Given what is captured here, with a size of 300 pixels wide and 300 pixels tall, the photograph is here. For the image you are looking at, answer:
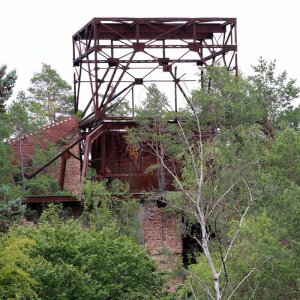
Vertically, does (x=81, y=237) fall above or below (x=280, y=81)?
below

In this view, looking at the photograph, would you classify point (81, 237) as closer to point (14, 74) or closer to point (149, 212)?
point (14, 74)

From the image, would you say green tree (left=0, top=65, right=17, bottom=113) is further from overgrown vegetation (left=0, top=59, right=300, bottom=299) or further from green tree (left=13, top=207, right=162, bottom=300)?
green tree (left=13, top=207, right=162, bottom=300)

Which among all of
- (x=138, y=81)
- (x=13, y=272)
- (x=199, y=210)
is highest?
(x=138, y=81)

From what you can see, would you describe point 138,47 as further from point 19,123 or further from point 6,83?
point 6,83

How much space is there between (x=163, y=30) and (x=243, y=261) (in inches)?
749

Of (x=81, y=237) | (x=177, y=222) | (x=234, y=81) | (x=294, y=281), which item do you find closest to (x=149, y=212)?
(x=177, y=222)

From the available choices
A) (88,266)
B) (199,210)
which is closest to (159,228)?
(88,266)

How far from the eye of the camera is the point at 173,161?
158 ft

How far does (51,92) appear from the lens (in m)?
79.9

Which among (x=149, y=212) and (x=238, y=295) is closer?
(x=238, y=295)

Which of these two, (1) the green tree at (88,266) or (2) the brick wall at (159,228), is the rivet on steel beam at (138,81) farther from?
(1) the green tree at (88,266)

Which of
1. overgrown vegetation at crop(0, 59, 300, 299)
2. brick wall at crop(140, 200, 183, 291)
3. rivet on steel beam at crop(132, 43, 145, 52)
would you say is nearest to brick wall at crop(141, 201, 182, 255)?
brick wall at crop(140, 200, 183, 291)

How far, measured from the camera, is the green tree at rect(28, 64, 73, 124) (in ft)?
259

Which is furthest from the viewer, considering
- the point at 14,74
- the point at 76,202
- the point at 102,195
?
the point at 76,202
